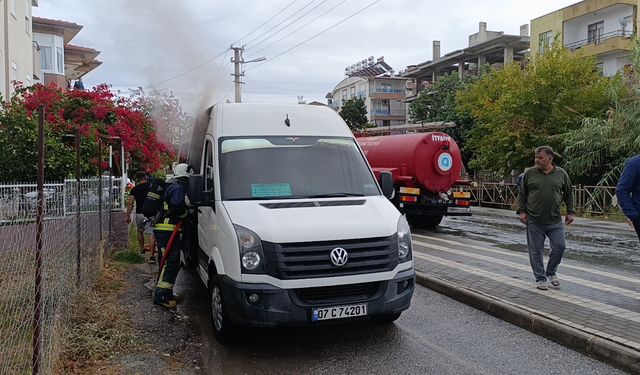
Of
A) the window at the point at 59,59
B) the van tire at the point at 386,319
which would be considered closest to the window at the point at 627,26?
the window at the point at 59,59

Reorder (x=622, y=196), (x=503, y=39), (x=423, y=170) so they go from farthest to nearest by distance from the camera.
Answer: (x=503, y=39) → (x=423, y=170) → (x=622, y=196)

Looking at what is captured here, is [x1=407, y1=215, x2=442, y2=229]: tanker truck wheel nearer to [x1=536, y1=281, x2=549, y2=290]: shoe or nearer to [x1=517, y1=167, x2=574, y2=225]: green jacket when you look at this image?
[x1=536, y1=281, x2=549, y2=290]: shoe

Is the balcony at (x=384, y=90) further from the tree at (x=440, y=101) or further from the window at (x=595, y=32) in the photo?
the window at (x=595, y=32)

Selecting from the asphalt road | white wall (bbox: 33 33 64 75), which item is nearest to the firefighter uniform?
the asphalt road

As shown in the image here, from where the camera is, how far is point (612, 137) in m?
20.1

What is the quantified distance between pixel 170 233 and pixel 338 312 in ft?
9.59

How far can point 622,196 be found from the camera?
19.4 feet

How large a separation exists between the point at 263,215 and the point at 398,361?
5.88 feet

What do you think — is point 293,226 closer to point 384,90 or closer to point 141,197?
point 141,197

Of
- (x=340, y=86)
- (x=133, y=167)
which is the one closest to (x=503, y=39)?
(x=340, y=86)

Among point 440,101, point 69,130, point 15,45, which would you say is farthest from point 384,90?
point 69,130

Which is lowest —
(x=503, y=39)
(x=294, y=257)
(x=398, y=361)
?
(x=398, y=361)

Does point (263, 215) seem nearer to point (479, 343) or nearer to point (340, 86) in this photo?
point (479, 343)

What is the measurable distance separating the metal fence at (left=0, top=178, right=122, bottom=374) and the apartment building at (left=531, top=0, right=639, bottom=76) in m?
28.9
